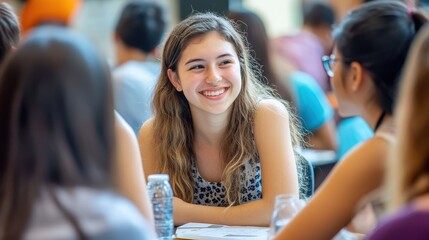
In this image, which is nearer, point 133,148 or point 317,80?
point 133,148

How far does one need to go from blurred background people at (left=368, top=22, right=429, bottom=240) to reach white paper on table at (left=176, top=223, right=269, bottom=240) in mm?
1200

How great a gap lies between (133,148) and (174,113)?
2.38 ft

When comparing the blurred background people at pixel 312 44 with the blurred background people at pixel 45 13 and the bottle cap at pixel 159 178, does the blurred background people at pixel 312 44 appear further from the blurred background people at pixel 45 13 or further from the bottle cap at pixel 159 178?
the bottle cap at pixel 159 178

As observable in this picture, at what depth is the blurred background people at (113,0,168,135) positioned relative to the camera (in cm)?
523

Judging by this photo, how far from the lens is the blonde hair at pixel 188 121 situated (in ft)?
11.3

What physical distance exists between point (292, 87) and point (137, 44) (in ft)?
3.51

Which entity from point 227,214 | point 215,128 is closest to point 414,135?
point 227,214

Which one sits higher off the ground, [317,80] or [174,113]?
[317,80]

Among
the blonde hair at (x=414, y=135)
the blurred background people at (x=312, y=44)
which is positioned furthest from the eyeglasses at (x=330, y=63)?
the blurred background people at (x=312, y=44)

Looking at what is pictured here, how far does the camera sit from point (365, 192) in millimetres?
2518

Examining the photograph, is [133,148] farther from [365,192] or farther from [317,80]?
[317,80]

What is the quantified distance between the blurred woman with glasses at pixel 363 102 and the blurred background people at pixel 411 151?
676mm

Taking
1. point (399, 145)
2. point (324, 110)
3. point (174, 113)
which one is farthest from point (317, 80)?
point (399, 145)

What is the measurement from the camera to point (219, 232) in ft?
9.92
